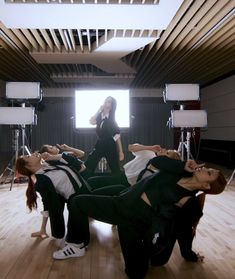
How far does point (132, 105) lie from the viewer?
36.1 ft

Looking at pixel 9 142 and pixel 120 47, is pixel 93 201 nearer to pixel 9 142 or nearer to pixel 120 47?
pixel 120 47

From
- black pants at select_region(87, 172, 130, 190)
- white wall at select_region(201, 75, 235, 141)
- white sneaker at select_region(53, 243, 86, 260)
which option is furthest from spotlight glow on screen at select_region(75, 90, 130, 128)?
white sneaker at select_region(53, 243, 86, 260)

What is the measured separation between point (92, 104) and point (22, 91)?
2571 mm

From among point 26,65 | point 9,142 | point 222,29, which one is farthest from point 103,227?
point 9,142

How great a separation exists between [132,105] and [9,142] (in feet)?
13.6

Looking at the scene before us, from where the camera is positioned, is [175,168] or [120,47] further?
[120,47]

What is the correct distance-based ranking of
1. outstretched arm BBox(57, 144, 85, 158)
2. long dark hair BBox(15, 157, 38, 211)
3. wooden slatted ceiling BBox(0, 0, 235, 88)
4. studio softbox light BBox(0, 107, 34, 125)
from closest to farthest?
long dark hair BBox(15, 157, 38, 211) → outstretched arm BBox(57, 144, 85, 158) → wooden slatted ceiling BBox(0, 0, 235, 88) → studio softbox light BBox(0, 107, 34, 125)

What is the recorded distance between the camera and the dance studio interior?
2.43 meters

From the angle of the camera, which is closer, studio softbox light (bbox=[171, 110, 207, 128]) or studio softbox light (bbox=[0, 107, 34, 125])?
studio softbox light (bbox=[0, 107, 34, 125])

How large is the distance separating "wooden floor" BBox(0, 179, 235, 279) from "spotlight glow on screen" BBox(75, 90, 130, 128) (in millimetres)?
4070

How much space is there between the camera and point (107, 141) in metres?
3.81

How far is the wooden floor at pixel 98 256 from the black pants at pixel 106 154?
73 centimetres

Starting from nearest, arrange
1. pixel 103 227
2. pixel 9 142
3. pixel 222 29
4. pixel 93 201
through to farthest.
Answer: pixel 93 201 → pixel 103 227 → pixel 222 29 → pixel 9 142

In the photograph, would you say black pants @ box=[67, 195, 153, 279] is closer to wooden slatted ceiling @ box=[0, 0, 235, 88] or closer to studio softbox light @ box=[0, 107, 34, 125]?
wooden slatted ceiling @ box=[0, 0, 235, 88]
